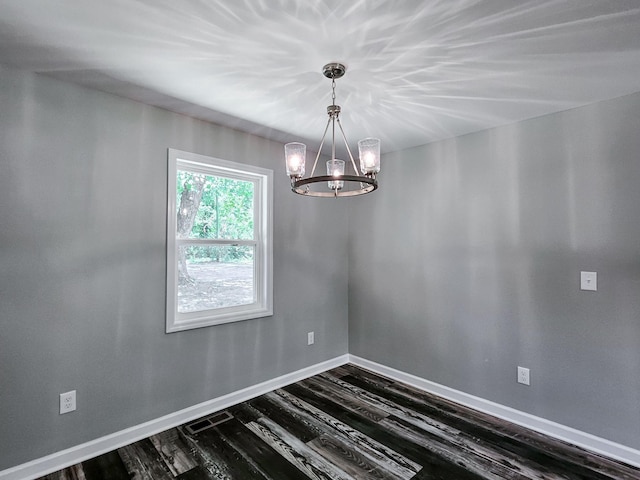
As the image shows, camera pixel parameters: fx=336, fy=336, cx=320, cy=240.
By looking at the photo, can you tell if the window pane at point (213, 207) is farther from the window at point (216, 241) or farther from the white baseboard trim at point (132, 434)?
the white baseboard trim at point (132, 434)

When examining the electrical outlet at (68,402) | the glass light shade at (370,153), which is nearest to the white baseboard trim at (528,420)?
the glass light shade at (370,153)

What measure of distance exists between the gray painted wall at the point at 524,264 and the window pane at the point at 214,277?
55.4 inches

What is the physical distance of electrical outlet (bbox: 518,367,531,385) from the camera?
8.45 ft

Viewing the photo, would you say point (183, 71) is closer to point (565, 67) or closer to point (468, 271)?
point (565, 67)

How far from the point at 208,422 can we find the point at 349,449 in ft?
3.60

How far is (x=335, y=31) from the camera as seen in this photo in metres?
1.59

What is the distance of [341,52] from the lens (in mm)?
1758

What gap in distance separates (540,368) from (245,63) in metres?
2.91

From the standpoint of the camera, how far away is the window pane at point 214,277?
272 cm

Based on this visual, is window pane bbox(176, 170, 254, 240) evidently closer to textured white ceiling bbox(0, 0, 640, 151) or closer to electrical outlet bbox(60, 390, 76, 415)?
textured white ceiling bbox(0, 0, 640, 151)

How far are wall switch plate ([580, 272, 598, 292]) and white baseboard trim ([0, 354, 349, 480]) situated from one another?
251 centimetres

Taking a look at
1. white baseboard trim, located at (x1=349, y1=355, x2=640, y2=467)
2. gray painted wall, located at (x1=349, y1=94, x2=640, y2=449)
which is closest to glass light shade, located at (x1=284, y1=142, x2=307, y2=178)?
gray painted wall, located at (x1=349, y1=94, x2=640, y2=449)

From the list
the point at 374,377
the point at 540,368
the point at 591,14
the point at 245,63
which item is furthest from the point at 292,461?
the point at 591,14

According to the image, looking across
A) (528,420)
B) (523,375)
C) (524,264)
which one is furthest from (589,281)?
(528,420)
